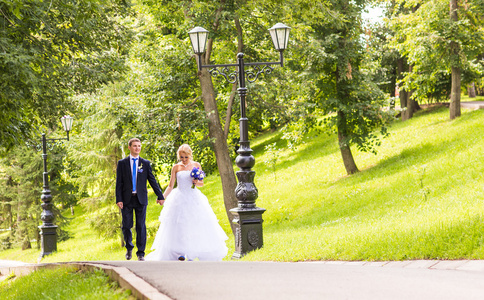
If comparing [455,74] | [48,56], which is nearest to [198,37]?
[48,56]

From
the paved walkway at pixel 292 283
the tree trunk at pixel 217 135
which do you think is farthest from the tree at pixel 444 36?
the paved walkway at pixel 292 283

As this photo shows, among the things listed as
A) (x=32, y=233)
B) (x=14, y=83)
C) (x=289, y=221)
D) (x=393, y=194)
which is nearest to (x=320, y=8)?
(x=393, y=194)

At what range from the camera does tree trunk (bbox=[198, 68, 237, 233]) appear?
17600mm

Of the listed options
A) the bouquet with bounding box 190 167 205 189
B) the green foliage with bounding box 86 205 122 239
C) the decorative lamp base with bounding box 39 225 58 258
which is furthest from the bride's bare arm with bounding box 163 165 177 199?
the green foliage with bounding box 86 205 122 239

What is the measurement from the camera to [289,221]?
71.1 feet

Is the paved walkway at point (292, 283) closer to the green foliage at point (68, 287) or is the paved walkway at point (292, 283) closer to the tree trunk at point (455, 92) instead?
the green foliage at point (68, 287)

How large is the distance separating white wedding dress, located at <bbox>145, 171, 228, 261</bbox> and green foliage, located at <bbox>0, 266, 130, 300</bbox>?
2.00 meters

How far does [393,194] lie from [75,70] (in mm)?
11475

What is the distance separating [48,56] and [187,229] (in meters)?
4.80

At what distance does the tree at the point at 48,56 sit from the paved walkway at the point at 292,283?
14.7 ft

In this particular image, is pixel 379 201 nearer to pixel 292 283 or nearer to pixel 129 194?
pixel 129 194

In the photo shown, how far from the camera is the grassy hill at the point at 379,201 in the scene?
29.0 feet

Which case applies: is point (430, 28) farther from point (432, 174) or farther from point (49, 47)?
point (49, 47)

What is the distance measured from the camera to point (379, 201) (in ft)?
63.6
